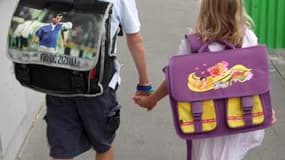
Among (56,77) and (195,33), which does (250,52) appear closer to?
(195,33)

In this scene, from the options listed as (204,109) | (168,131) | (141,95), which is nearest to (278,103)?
(168,131)

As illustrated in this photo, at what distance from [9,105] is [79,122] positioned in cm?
89

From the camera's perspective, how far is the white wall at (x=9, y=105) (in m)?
3.95

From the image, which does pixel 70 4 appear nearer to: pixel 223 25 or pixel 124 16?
pixel 124 16

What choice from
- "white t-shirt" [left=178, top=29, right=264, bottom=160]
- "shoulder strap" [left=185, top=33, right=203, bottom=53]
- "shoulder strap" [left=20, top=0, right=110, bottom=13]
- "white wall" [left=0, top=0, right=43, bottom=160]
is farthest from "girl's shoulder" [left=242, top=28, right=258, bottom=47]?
"white wall" [left=0, top=0, right=43, bottom=160]

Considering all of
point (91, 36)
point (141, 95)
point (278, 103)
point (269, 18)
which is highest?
point (91, 36)

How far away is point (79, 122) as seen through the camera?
3.38 m

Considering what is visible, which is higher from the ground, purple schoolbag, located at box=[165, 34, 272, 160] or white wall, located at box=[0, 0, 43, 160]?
purple schoolbag, located at box=[165, 34, 272, 160]

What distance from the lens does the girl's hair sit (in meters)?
2.97

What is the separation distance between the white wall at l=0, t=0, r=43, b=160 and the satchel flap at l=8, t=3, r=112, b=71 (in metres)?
0.95

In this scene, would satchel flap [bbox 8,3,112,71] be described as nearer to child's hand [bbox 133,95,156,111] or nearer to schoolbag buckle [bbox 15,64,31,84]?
schoolbag buckle [bbox 15,64,31,84]

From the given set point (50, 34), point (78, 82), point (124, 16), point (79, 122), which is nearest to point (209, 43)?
point (124, 16)

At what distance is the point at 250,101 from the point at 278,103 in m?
2.45

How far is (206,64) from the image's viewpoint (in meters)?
2.92
